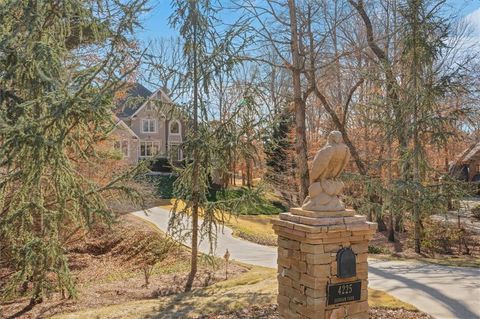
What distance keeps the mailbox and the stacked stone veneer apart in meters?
0.05

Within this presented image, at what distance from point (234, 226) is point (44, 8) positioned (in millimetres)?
13758

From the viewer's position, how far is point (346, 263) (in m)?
5.45

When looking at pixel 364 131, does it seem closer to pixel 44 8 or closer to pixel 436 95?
pixel 436 95

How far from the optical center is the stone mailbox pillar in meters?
5.35

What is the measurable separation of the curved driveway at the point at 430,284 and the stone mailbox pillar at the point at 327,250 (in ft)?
7.31

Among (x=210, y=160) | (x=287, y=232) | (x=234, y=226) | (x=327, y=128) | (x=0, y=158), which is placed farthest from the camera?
(x=327, y=128)

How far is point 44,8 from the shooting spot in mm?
6008

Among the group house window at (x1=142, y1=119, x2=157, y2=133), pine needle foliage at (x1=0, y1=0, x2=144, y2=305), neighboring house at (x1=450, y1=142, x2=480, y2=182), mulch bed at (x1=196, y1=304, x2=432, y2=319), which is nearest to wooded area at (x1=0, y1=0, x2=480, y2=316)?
pine needle foliage at (x1=0, y1=0, x2=144, y2=305)

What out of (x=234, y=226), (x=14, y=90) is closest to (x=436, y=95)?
(x=234, y=226)

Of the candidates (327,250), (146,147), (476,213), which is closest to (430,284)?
(327,250)

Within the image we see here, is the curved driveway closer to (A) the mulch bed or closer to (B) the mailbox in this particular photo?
(A) the mulch bed

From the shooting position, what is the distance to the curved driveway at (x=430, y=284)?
7.09 metres

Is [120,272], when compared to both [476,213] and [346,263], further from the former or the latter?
[476,213]

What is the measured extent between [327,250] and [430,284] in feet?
14.3
